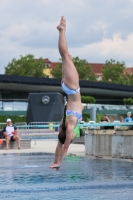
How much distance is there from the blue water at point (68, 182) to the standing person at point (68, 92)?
2.08 ft

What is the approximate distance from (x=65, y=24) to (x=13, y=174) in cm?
414

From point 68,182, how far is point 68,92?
232 cm

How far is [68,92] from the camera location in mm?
8117

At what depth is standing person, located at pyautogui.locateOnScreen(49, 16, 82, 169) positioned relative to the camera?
8070 mm

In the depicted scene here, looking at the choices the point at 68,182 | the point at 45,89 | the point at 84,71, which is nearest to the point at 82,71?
the point at 84,71

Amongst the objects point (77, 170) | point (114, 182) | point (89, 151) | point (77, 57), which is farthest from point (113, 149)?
point (77, 57)

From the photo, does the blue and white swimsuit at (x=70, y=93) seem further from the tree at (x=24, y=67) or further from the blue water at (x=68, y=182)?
the tree at (x=24, y=67)

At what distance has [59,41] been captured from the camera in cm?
832

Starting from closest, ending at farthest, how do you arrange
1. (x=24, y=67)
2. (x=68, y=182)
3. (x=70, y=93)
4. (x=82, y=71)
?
1. (x=70, y=93)
2. (x=68, y=182)
3. (x=24, y=67)
4. (x=82, y=71)

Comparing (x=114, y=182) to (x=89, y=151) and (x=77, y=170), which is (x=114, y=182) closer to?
(x=77, y=170)

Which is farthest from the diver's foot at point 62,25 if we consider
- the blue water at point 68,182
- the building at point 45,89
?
the building at point 45,89

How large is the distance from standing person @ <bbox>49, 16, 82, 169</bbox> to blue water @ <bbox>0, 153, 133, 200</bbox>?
0.64 meters

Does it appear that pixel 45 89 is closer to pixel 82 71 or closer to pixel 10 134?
pixel 82 71

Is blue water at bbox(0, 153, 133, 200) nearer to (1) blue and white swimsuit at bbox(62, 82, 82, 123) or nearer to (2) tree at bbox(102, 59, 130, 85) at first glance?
(1) blue and white swimsuit at bbox(62, 82, 82, 123)
